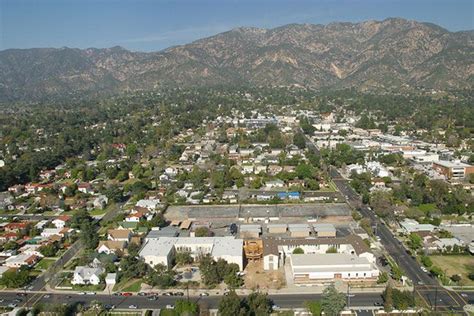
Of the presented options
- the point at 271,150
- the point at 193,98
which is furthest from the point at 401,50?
the point at 271,150

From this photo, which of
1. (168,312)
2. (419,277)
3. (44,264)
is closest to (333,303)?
(419,277)

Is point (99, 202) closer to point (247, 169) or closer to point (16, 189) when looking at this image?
point (16, 189)

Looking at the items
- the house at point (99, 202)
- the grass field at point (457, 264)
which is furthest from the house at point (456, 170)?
the house at point (99, 202)

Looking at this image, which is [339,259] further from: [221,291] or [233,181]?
[233,181]

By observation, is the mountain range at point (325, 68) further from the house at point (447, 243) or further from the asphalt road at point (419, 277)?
the house at point (447, 243)

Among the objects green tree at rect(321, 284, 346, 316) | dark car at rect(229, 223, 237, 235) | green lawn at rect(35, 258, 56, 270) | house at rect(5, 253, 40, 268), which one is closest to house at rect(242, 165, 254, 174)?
dark car at rect(229, 223, 237, 235)

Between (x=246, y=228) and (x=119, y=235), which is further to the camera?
(x=246, y=228)

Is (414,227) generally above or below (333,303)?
below
